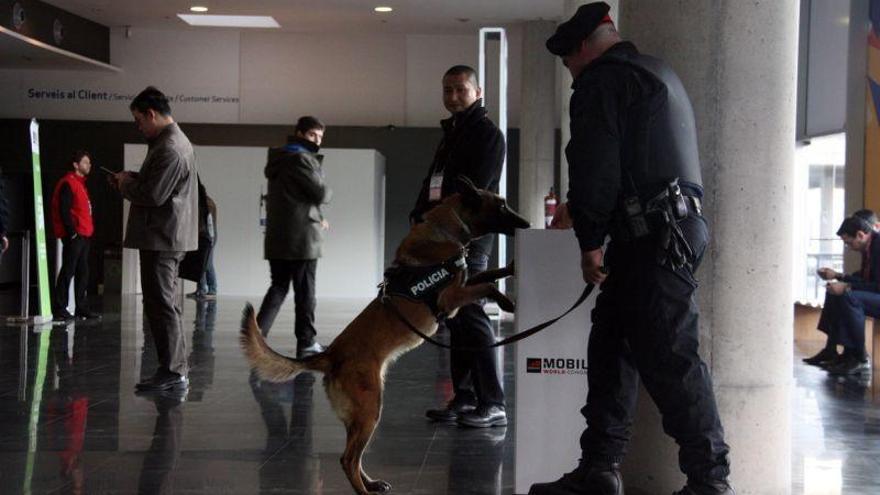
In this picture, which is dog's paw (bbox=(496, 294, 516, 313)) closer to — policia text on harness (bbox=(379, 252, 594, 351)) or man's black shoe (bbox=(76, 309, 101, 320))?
policia text on harness (bbox=(379, 252, 594, 351))

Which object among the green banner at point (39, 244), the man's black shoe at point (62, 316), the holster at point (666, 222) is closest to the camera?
the holster at point (666, 222)

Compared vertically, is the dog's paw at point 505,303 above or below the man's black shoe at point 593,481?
above

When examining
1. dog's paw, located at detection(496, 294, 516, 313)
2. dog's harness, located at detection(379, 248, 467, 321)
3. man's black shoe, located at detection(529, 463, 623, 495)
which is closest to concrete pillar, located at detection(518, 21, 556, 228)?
dog's paw, located at detection(496, 294, 516, 313)

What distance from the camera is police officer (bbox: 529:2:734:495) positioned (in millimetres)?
3428

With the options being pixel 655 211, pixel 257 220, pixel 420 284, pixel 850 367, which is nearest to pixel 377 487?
pixel 420 284

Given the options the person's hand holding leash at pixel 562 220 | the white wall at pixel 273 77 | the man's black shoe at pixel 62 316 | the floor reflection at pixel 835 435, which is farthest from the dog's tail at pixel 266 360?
the white wall at pixel 273 77

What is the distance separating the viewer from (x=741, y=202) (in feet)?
12.8

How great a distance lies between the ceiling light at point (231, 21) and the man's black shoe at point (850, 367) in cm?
1242

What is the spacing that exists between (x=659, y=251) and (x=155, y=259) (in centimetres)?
382

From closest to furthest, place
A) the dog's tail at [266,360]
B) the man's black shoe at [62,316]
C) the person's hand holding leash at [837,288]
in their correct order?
1. the dog's tail at [266,360]
2. the person's hand holding leash at [837,288]
3. the man's black shoe at [62,316]

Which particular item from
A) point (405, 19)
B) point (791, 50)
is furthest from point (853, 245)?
point (405, 19)

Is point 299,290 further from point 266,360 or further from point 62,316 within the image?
point 62,316

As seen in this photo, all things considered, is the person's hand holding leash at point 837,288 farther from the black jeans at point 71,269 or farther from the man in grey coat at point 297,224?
the black jeans at point 71,269

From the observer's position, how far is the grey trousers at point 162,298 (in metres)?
6.48
